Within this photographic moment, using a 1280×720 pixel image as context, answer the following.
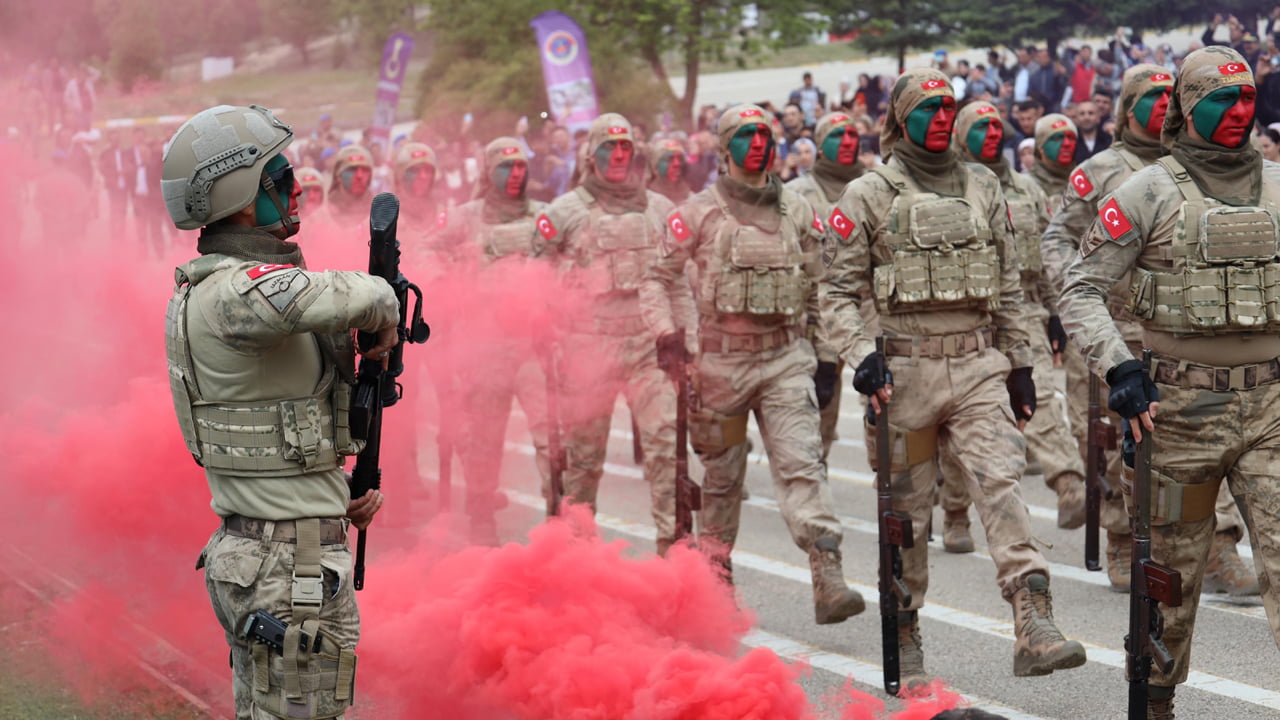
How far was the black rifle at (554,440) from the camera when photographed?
904 cm

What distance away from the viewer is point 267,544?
4074 mm

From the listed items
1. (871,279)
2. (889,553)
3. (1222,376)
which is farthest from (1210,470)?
(871,279)

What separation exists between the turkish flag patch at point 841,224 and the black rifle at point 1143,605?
67.0 inches

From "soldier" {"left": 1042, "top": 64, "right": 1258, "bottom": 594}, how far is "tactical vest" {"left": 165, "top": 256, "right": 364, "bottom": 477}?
387cm

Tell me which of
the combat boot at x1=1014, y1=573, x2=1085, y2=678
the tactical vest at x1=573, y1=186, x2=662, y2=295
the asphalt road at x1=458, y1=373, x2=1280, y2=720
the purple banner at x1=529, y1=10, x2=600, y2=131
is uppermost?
the purple banner at x1=529, y1=10, x2=600, y2=131

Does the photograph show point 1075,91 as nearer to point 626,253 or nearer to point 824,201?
point 824,201

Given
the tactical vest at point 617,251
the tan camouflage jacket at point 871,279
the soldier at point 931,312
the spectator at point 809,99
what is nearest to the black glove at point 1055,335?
the tactical vest at point 617,251

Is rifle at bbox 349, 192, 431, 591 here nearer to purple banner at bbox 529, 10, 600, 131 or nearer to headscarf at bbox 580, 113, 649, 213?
headscarf at bbox 580, 113, 649, 213

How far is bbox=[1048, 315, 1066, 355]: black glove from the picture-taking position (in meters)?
9.42

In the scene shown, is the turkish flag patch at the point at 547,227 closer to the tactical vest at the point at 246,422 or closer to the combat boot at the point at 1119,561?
the combat boot at the point at 1119,561

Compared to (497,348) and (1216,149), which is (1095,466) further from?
(497,348)

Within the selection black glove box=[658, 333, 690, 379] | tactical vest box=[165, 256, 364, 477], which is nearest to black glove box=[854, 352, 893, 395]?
black glove box=[658, 333, 690, 379]

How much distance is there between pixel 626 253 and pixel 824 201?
1.84 metres

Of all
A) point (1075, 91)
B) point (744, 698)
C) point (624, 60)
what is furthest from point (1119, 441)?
point (624, 60)
